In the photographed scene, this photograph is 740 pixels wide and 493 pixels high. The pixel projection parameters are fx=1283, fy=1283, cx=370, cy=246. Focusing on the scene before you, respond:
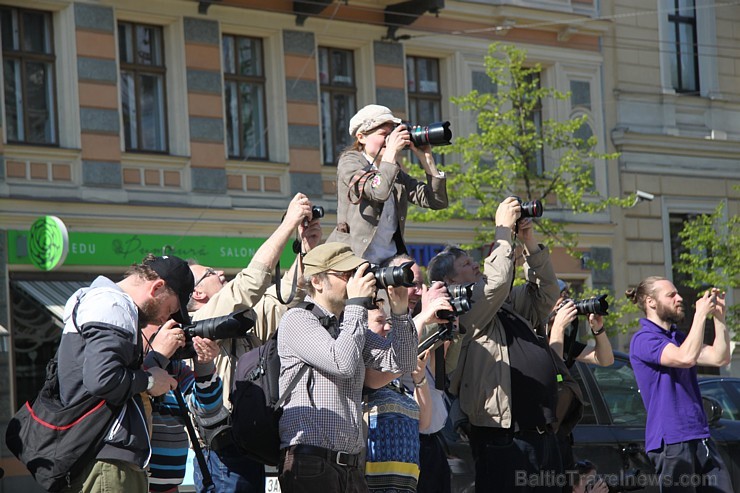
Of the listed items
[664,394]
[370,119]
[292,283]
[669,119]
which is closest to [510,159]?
[669,119]

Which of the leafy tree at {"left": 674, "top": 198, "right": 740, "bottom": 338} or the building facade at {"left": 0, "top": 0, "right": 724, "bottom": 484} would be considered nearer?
the building facade at {"left": 0, "top": 0, "right": 724, "bottom": 484}

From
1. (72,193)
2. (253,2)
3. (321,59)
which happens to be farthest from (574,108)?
(72,193)

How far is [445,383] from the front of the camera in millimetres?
7457

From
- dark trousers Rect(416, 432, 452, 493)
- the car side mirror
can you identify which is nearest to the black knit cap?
dark trousers Rect(416, 432, 452, 493)

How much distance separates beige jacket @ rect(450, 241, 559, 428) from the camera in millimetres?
7156

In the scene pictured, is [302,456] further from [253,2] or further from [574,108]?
[574,108]

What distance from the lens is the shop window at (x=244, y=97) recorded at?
A: 19.8 m

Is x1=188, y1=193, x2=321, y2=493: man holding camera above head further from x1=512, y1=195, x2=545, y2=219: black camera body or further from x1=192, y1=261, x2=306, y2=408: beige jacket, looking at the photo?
x1=512, y1=195, x2=545, y2=219: black camera body

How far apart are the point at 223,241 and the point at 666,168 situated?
9.64 metres

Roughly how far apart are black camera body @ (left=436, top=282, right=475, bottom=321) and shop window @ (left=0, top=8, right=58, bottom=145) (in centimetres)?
1186

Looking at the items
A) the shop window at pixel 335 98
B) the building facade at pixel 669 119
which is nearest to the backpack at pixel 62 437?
the shop window at pixel 335 98

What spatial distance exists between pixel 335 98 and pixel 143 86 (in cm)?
350

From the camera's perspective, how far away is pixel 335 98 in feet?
68.6

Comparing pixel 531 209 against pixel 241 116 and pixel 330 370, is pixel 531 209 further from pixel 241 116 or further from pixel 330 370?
pixel 241 116
